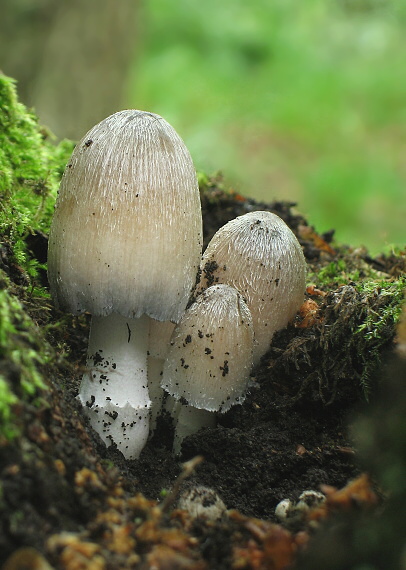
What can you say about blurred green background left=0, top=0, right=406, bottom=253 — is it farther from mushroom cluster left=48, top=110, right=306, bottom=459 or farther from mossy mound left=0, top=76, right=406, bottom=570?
mushroom cluster left=48, top=110, right=306, bottom=459

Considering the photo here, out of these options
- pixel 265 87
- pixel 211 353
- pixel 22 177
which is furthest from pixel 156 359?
pixel 265 87

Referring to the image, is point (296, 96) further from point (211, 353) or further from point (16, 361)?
point (16, 361)

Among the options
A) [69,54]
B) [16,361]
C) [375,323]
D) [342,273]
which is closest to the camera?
[16,361]

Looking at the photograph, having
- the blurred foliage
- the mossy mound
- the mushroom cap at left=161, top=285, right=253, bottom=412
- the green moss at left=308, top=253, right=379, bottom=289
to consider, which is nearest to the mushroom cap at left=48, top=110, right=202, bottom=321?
the mushroom cap at left=161, top=285, right=253, bottom=412

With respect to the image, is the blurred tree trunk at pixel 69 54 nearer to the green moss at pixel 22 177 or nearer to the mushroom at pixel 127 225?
the green moss at pixel 22 177

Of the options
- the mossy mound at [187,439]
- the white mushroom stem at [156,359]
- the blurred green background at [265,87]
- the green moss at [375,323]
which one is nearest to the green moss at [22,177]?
the mossy mound at [187,439]

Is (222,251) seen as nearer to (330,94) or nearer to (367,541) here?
(367,541)

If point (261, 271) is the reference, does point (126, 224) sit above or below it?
above

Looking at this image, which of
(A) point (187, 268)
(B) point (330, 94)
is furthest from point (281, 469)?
(B) point (330, 94)

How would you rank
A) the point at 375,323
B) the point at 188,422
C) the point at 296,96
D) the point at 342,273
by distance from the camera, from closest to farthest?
the point at 375,323 → the point at 188,422 → the point at 342,273 → the point at 296,96
